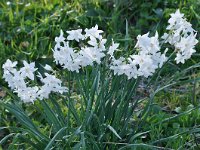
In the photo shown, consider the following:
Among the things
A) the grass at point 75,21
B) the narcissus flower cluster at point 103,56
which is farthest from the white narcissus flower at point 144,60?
the grass at point 75,21

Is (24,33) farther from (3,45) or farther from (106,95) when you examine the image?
(106,95)

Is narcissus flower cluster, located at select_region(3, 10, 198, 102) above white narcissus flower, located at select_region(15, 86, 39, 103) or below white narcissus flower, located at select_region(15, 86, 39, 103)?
above

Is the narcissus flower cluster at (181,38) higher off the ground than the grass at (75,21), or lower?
higher

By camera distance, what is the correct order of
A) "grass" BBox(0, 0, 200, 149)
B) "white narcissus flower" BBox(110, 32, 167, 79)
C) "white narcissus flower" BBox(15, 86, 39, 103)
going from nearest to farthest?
"white narcissus flower" BBox(110, 32, 167, 79) → "white narcissus flower" BBox(15, 86, 39, 103) → "grass" BBox(0, 0, 200, 149)

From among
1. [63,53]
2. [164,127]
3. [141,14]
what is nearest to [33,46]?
[141,14]

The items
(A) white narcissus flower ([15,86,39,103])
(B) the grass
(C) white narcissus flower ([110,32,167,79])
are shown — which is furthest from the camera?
(B) the grass

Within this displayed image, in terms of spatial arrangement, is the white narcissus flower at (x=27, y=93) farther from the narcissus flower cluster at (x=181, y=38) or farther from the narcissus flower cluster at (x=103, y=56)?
the narcissus flower cluster at (x=181, y=38)

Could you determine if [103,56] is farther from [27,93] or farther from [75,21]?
[75,21]

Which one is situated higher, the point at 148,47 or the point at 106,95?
the point at 148,47

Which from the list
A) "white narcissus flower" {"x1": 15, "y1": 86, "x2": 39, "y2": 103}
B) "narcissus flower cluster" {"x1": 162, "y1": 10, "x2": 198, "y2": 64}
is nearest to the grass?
"narcissus flower cluster" {"x1": 162, "y1": 10, "x2": 198, "y2": 64}

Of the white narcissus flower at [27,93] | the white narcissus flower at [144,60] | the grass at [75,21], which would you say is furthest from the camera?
the grass at [75,21]

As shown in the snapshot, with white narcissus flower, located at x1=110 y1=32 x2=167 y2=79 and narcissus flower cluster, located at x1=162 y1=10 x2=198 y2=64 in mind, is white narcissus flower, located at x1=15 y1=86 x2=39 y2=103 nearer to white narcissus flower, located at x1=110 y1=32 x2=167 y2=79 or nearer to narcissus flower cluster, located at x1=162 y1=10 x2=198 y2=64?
white narcissus flower, located at x1=110 y1=32 x2=167 y2=79
